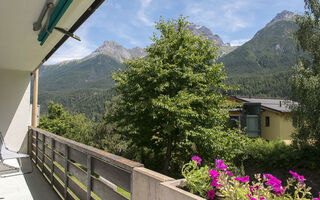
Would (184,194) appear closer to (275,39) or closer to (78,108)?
(78,108)

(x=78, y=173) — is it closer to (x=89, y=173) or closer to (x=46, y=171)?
(x=89, y=173)

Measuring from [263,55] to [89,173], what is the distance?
87.6 m

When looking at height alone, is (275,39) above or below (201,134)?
above

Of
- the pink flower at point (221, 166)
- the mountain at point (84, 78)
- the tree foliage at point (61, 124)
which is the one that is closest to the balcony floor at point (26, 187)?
the pink flower at point (221, 166)

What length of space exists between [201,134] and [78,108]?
6890cm

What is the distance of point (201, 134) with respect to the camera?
8836 millimetres

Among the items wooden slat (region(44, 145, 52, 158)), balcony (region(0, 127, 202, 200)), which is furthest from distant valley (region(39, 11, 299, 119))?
balcony (region(0, 127, 202, 200))

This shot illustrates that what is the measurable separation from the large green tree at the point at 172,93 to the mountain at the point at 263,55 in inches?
1520

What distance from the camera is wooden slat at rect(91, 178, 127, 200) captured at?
159 centimetres

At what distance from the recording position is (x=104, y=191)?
5.73 feet

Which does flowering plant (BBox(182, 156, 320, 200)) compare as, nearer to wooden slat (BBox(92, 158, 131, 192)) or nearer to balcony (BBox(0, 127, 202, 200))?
balcony (BBox(0, 127, 202, 200))

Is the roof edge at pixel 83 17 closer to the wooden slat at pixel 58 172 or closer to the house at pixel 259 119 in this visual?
the wooden slat at pixel 58 172

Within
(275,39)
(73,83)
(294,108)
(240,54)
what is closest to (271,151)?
(294,108)

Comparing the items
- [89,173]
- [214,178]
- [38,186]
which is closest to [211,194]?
[214,178]
